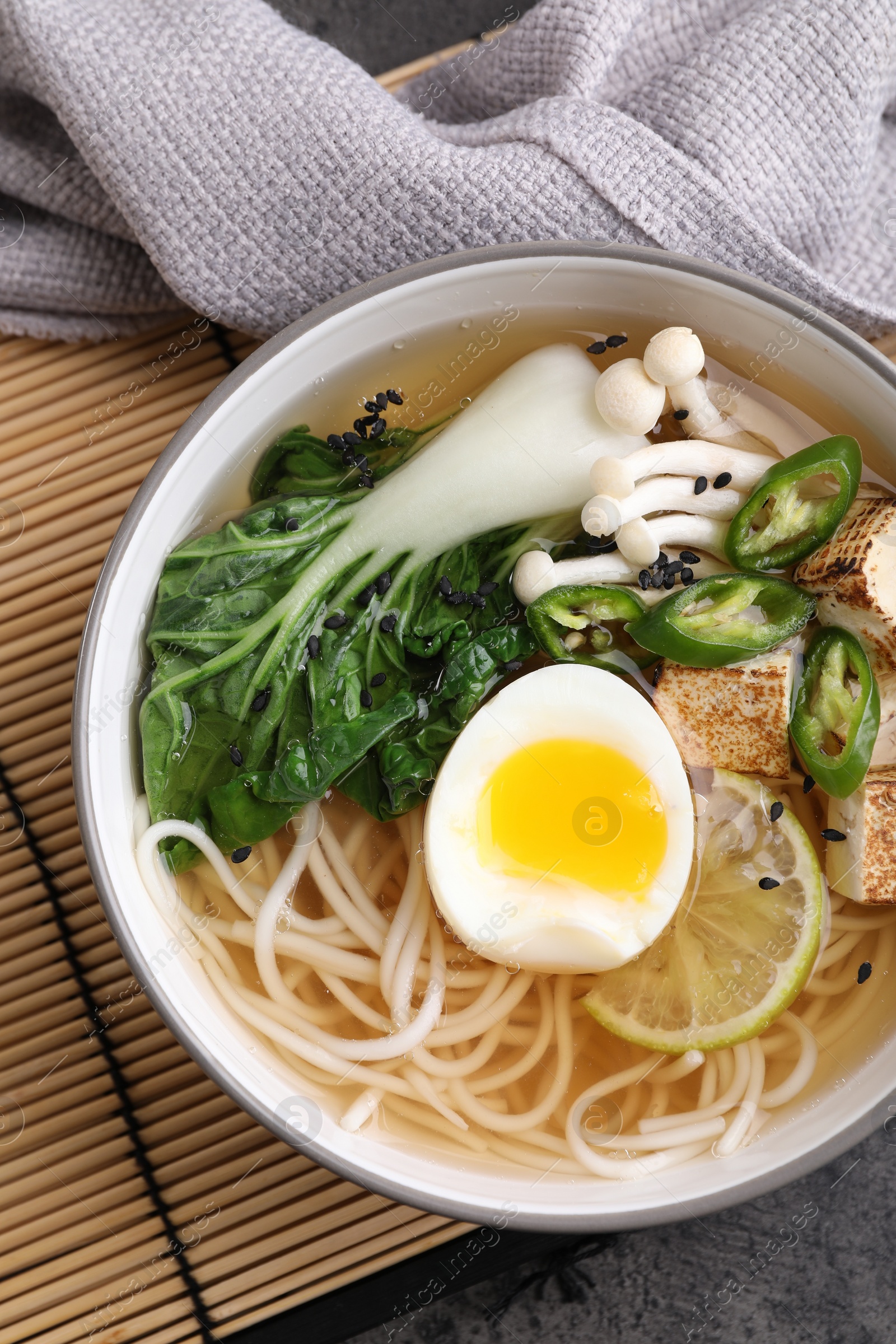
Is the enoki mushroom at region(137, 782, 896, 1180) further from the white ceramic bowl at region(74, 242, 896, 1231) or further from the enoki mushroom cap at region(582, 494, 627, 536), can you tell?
the enoki mushroom cap at region(582, 494, 627, 536)

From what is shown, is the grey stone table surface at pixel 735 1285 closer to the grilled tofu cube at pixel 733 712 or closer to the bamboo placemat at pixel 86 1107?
the bamboo placemat at pixel 86 1107

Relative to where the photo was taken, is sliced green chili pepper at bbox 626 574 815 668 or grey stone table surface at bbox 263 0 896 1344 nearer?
sliced green chili pepper at bbox 626 574 815 668

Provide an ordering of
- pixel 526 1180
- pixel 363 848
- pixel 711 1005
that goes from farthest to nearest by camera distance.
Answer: pixel 363 848 → pixel 711 1005 → pixel 526 1180

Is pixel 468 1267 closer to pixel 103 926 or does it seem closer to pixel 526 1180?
pixel 526 1180

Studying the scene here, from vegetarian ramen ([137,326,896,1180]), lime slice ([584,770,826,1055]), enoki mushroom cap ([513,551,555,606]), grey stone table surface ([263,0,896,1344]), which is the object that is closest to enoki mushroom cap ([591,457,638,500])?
vegetarian ramen ([137,326,896,1180])

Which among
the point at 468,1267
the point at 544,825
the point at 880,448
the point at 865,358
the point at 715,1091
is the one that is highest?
the point at 865,358

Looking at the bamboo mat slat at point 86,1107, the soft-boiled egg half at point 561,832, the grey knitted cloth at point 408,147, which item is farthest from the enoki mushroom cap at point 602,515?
the bamboo mat slat at point 86,1107

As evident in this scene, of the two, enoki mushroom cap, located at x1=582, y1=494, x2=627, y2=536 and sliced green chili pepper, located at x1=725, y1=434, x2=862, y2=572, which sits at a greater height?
enoki mushroom cap, located at x1=582, y1=494, x2=627, y2=536

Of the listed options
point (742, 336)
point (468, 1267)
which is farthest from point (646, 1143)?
point (742, 336)
